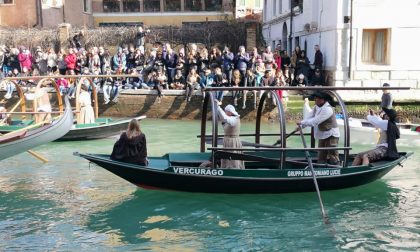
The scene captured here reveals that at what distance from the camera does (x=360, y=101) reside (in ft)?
64.7

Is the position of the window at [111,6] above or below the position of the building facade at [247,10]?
above

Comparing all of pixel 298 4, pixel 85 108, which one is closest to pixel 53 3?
pixel 298 4

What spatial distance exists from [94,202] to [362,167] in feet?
15.6

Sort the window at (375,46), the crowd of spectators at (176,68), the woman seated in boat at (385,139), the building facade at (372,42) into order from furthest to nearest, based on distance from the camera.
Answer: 1. the crowd of spectators at (176,68)
2. the window at (375,46)
3. the building facade at (372,42)
4. the woman seated in boat at (385,139)

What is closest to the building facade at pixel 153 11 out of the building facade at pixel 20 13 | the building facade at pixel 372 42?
the building facade at pixel 20 13

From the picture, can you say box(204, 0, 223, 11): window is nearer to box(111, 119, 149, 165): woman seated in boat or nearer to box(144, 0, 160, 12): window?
box(144, 0, 160, 12): window

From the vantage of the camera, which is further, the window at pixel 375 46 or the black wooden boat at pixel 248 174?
the window at pixel 375 46

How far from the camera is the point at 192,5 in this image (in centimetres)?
3903

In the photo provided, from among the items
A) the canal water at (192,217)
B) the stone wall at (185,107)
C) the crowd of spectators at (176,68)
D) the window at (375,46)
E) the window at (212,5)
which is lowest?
the canal water at (192,217)

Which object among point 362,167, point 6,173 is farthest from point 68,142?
point 362,167

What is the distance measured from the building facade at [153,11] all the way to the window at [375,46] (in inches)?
781

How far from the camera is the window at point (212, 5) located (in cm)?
3872

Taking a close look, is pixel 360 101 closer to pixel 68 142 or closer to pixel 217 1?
pixel 68 142

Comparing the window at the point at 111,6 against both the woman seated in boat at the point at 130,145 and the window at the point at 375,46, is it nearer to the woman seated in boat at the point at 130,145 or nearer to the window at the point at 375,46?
the window at the point at 375,46
